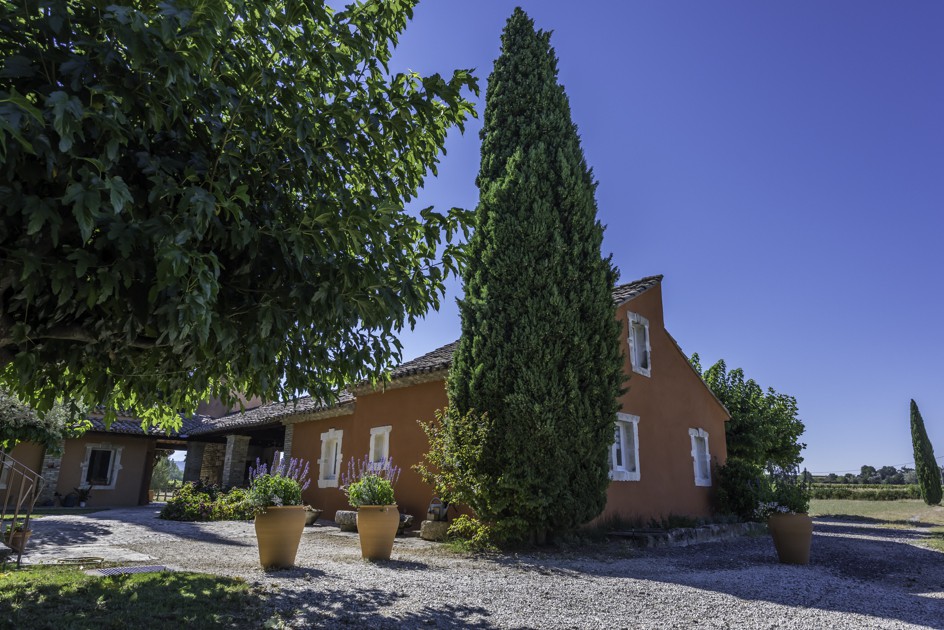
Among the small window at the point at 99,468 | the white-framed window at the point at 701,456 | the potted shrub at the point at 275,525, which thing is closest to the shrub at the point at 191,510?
the small window at the point at 99,468

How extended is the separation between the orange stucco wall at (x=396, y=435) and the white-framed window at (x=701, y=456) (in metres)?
7.26

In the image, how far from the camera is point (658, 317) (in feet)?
46.5

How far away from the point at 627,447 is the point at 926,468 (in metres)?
29.4

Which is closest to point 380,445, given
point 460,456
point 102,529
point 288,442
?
point 460,456

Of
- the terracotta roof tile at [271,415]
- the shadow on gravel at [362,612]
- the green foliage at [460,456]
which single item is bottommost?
the shadow on gravel at [362,612]

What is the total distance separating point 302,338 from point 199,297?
5.31 ft

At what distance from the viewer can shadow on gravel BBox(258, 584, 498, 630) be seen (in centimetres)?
428

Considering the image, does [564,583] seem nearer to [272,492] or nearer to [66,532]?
[272,492]

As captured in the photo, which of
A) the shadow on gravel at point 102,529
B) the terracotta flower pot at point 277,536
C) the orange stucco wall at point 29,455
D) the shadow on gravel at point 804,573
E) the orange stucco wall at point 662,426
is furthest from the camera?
the orange stucco wall at point 29,455

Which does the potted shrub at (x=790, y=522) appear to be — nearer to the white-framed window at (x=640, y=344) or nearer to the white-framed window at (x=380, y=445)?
the white-framed window at (x=640, y=344)

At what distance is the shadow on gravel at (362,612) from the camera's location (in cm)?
428

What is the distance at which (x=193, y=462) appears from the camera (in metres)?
23.4

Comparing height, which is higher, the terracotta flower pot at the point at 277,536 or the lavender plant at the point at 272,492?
the lavender plant at the point at 272,492

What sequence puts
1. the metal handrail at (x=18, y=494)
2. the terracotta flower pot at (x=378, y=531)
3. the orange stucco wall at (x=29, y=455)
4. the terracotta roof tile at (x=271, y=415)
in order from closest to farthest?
1. the metal handrail at (x=18, y=494)
2. the terracotta flower pot at (x=378, y=531)
3. the terracotta roof tile at (x=271, y=415)
4. the orange stucco wall at (x=29, y=455)
